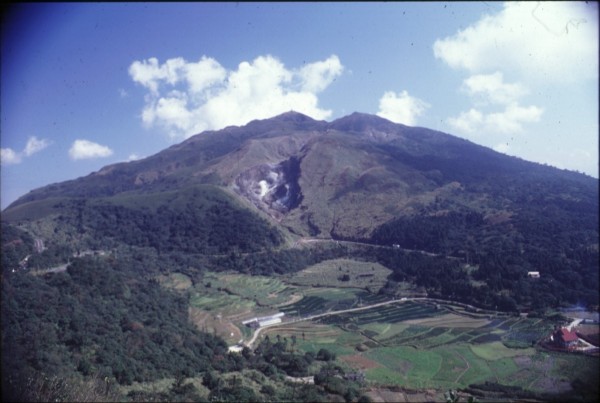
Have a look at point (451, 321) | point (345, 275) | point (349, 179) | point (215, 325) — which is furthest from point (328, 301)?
point (349, 179)

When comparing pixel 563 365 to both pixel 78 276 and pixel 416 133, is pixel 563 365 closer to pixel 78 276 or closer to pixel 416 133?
pixel 78 276

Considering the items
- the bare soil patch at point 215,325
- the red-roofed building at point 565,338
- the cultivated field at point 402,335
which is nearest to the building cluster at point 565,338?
the red-roofed building at point 565,338

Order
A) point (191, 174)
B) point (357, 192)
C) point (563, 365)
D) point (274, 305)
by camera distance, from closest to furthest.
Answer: point (563, 365) < point (274, 305) < point (357, 192) < point (191, 174)

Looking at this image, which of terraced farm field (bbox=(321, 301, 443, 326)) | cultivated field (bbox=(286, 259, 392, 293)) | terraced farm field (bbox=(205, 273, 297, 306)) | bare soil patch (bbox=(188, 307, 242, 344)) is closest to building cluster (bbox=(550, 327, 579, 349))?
terraced farm field (bbox=(321, 301, 443, 326))

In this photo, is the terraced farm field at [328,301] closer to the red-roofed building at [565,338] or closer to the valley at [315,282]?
the valley at [315,282]

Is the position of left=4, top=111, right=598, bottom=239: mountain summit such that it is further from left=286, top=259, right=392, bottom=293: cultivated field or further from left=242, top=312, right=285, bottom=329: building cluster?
left=242, top=312, right=285, bottom=329: building cluster

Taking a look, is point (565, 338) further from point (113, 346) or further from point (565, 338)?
point (113, 346)

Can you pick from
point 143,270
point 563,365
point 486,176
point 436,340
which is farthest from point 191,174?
point 563,365
